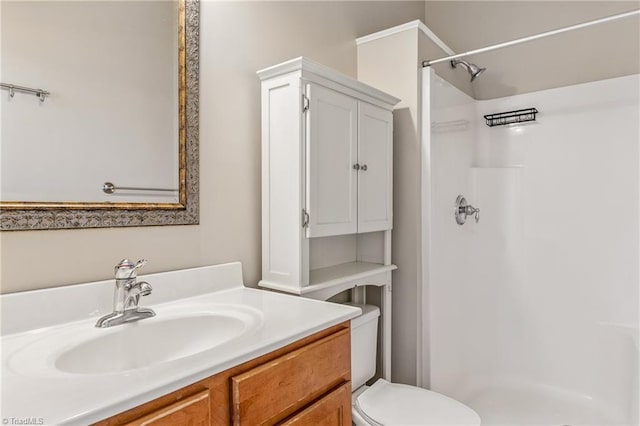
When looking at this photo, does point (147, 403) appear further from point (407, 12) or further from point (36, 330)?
point (407, 12)

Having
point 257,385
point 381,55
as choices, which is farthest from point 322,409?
point 381,55

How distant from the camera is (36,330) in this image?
3.25 feet

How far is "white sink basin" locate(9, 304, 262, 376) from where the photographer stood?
2.81ft

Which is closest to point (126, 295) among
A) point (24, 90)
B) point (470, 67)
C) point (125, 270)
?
point (125, 270)

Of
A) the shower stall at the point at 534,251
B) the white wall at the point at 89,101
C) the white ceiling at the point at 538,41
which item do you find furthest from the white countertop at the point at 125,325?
the white ceiling at the point at 538,41

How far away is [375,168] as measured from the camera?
1840 millimetres

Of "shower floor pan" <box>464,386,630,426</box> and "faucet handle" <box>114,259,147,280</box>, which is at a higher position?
"faucet handle" <box>114,259,147,280</box>

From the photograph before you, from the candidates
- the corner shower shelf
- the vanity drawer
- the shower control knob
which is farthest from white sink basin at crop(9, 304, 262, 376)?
the corner shower shelf

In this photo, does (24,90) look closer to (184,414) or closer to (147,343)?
(147,343)

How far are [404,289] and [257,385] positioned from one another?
1.29 m

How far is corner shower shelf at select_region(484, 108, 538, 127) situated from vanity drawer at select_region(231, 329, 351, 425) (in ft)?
6.50

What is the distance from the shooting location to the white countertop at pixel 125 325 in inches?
24.7

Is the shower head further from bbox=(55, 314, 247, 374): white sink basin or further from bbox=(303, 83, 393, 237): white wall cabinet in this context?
bbox=(55, 314, 247, 374): white sink basin

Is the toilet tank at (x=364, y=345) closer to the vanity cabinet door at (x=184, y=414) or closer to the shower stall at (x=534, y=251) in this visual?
the shower stall at (x=534, y=251)
